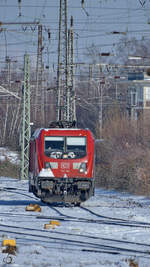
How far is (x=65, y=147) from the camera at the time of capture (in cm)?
2119

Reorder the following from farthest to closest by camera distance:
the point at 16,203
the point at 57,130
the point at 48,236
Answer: the point at 16,203 → the point at 57,130 → the point at 48,236

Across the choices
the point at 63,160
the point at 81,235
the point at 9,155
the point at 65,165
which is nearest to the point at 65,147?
the point at 63,160

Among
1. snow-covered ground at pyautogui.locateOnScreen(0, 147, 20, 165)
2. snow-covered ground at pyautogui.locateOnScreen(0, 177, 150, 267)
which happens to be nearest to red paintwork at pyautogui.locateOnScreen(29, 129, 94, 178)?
snow-covered ground at pyautogui.locateOnScreen(0, 177, 150, 267)

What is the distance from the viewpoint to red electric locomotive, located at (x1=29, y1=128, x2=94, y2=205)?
20.8 metres

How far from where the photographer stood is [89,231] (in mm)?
13875

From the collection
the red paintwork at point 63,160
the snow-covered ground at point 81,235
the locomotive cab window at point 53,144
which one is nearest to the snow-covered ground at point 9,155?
the snow-covered ground at point 81,235

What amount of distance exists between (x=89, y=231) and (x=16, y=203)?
9413 millimetres

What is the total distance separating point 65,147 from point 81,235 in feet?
27.2

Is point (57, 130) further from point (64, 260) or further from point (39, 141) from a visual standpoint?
point (64, 260)

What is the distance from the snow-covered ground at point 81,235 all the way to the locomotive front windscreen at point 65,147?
173 centimetres

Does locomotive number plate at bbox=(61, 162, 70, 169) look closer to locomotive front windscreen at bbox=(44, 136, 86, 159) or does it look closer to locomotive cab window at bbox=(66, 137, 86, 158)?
locomotive front windscreen at bbox=(44, 136, 86, 159)

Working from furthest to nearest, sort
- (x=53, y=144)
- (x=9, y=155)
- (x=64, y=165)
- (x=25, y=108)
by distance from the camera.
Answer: (x=9, y=155) → (x=25, y=108) → (x=53, y=144) → (x=64, y=165)

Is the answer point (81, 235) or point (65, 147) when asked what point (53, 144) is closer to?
point (65, 147)

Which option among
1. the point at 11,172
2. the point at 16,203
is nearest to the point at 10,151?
the point at 11,172
